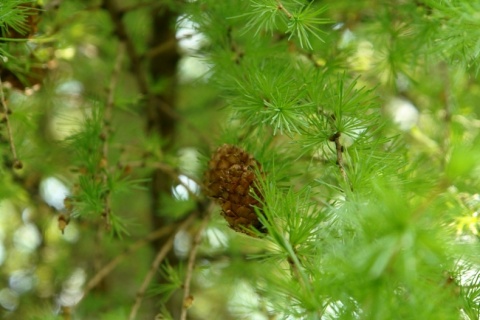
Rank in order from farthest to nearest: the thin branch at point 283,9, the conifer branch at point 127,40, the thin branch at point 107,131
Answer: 1. the conifer branch at point 127,40
2. the thin branch at point 107,131
3. the thin branch at point 283,9

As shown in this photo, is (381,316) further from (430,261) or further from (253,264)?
(253,264)

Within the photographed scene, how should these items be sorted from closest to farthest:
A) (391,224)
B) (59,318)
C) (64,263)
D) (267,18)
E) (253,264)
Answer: (391,224), (267,18), (59,318), (253,264), (64,263)

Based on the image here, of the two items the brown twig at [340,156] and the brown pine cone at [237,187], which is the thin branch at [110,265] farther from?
the brown twig at [340,156]

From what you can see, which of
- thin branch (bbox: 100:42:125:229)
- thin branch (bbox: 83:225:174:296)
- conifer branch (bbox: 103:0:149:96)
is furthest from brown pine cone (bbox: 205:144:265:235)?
conifer branch (bbox: 103:0:149:96)

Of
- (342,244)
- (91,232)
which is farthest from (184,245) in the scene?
(342,244)

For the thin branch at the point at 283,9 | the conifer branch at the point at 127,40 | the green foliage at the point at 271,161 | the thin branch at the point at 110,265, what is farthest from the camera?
the conifer branch at the point at 127,40

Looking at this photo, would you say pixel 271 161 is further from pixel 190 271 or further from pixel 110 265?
pixel 110 265

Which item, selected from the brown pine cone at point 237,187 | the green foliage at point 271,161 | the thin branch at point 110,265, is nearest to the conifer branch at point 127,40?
the green foliage at point 271,161

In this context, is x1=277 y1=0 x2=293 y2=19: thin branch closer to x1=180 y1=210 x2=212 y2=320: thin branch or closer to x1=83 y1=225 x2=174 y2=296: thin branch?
x1=180 y1=210 x2=212 y2=320: thin branch
